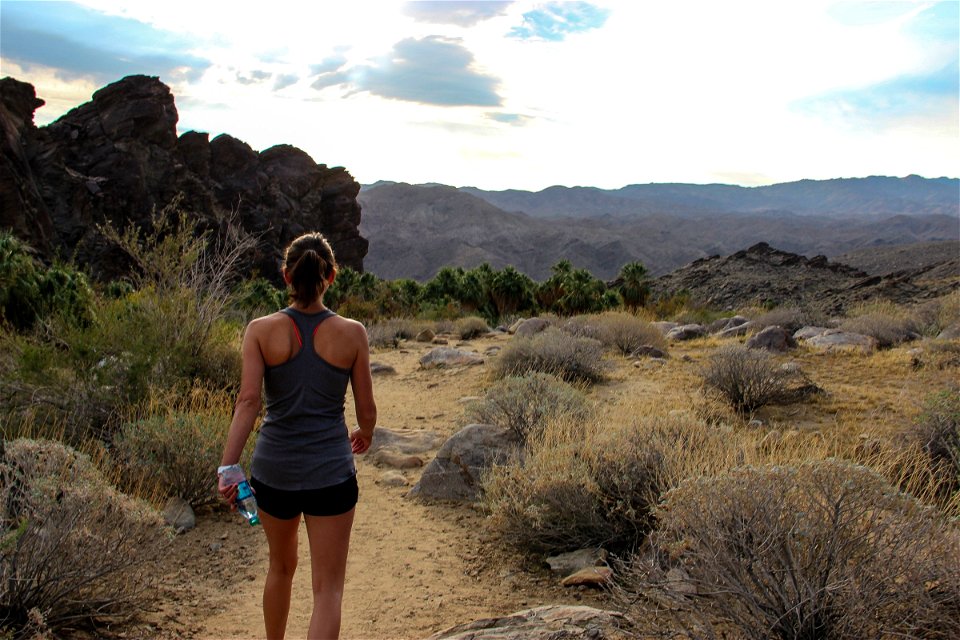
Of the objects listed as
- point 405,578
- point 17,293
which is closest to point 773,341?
point 405,578

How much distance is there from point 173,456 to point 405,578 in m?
2.42

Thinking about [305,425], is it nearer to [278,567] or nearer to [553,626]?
[278,567]

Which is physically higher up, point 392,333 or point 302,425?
point 302,425

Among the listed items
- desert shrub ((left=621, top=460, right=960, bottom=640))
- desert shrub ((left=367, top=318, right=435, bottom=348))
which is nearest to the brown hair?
desert shrub ((left=621, top=460, right=960, bottom=640))

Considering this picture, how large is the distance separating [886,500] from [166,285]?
28.5 ft

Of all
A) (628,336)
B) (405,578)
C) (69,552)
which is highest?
(69,552)

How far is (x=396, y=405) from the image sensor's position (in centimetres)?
1089

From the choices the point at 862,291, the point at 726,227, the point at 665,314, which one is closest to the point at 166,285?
the point at 665,314

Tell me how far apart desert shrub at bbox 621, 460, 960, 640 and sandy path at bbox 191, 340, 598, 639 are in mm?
1462

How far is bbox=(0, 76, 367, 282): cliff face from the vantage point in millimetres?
52500

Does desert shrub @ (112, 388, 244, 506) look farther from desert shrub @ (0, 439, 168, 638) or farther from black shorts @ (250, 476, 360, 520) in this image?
black shorts @ (250, 476, 360, 520)

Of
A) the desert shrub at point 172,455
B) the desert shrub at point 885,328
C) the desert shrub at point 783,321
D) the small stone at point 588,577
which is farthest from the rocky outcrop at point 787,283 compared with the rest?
the desert shrub at point 172,455

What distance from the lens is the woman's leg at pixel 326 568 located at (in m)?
3.33

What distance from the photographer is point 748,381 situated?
9.16 meters
